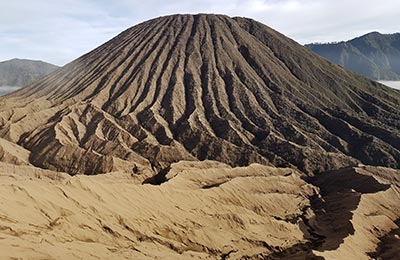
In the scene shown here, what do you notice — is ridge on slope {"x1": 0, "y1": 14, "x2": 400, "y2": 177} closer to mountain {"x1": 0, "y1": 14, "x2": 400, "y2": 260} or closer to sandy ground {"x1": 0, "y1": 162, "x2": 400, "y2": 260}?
mountain {"x1": 0, "y1": 14, "x2": 400, "y2": 260}

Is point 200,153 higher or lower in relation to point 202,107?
lower

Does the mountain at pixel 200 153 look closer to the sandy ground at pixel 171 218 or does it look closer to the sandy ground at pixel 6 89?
the sandy ground at pixel 171 218

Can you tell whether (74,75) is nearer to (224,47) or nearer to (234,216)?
(224,47)

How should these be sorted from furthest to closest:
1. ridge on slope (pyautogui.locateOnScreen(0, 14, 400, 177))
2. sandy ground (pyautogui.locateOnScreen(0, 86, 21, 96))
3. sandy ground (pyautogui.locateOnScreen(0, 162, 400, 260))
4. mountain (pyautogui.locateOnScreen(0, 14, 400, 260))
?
sandy ground (pyautogui.locateOnScreen(0, 86, 21, 96)) → ridge on slope (pyautogui.locateOnScreen(0, 14, 400, 177)) → mountain (pyautogui.locateOnScreen(0, 14, 400, 260)) → sandy ground (pyautogui.locateOnScreen(0, 162, 400, 260))

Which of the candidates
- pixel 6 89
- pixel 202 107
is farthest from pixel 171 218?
pixel 6 89

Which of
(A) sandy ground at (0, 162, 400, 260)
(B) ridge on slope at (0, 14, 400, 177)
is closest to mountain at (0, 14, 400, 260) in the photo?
(A) sandy ground at (0, 162, 400, 260)

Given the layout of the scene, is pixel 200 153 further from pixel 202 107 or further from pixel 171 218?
pixel 171 218
